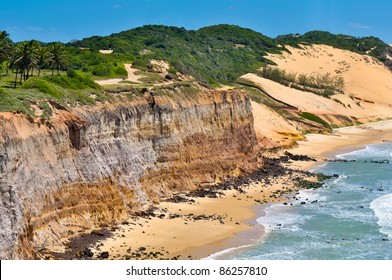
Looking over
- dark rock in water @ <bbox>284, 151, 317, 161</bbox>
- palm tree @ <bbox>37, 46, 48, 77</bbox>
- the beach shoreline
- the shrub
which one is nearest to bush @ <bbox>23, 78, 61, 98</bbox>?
the beach shoreline

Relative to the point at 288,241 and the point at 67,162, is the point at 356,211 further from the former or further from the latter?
the point at 67,162

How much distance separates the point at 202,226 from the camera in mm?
30297

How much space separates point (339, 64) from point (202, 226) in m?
122

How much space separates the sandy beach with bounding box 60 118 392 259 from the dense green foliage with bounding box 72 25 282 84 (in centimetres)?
5657

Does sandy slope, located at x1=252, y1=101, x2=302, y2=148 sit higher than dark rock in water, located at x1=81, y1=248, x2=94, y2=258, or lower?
higher

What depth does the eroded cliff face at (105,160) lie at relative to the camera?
2286cm

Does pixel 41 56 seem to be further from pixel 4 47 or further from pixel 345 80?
pixel 345 80

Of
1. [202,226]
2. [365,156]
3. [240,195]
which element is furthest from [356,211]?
[365,156]

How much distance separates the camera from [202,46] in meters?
130

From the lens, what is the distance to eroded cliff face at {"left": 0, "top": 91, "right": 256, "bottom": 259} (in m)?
22.9

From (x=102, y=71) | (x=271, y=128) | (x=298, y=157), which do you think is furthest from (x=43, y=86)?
(x=271, y=128)

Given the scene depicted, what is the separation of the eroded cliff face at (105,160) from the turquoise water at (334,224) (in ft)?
21.0

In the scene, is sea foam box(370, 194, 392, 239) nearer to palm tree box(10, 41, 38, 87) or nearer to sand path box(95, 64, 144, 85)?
sand path box(95, 64, 144, 85)
